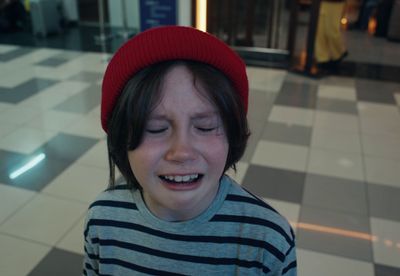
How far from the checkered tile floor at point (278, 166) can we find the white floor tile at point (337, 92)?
20 millimetres

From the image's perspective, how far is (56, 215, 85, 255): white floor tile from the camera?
6.41 ft

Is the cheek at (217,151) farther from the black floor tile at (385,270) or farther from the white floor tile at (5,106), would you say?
the white floor tile at (5,106)

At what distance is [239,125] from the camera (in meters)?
0.76

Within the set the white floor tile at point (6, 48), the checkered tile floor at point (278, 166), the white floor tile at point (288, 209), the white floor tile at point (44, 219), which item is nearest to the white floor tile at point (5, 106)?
the checkered tile floor at point (278, 166)

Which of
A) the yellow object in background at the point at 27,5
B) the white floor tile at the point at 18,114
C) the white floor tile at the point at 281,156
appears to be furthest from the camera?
the yellow object in background at the point at 27,5

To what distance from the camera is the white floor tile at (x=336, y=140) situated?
9.77 ft

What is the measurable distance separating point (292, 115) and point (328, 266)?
1850 millimetres

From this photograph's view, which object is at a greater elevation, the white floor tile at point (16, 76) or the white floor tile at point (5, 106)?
the white floor tile at point (16, 76)

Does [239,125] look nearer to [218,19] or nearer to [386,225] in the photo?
[386,225]

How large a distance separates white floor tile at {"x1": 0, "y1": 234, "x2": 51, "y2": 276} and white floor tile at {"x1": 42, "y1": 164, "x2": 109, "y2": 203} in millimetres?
404

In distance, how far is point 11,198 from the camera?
233cm

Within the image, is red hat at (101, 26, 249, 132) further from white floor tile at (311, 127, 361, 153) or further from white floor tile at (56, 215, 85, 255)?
white floor tile at (311, 127, 361, 153)

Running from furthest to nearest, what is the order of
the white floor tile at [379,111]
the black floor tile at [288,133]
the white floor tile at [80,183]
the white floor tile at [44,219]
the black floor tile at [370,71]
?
the black floor tile at [370,71] → the white floor tile at [379,111] → the black floor tile at [288,133] → the white floor tile at [80,183] → the white floor tile at [44,219]

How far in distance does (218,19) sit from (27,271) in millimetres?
4057
